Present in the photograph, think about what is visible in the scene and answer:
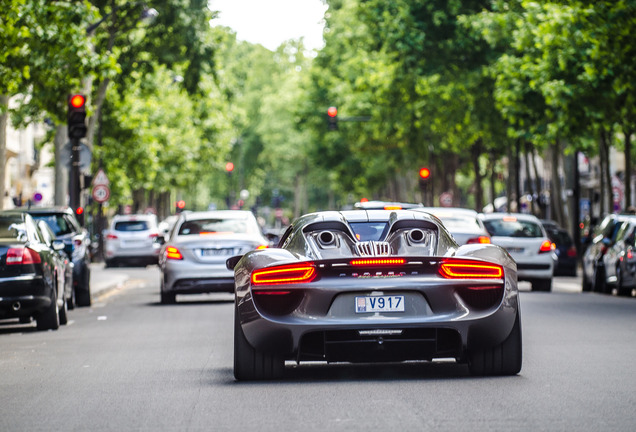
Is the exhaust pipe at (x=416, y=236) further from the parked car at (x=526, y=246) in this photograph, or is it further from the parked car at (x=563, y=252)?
the parked car at (x=563, y=252)

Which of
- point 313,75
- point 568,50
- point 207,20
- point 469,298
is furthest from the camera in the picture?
point 313,75

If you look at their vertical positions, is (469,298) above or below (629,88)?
below

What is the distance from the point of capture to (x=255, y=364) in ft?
36.7

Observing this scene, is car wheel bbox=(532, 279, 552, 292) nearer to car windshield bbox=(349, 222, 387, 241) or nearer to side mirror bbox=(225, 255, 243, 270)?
side mirror bbox=(225, 255, 243, 270)

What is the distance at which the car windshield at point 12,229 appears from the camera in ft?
58.3

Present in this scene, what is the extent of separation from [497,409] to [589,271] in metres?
20.2

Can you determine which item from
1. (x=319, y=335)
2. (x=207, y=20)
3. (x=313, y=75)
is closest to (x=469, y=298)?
(x=319, y=335)

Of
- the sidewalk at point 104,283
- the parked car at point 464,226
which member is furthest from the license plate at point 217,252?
the sidewalk at point 104,283

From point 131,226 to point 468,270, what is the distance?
123ft

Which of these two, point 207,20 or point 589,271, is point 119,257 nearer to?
point 207,20

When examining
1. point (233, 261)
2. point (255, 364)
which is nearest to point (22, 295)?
point (233, 261)

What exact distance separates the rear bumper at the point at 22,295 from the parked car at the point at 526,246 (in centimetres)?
1275

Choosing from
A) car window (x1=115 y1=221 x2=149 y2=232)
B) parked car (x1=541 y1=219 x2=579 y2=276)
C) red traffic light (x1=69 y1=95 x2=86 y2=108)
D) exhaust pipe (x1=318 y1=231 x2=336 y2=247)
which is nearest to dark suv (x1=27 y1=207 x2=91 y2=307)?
red traffic light (x1=69 y1=95 x2=86 y2=108)

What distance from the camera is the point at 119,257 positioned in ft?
154
